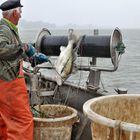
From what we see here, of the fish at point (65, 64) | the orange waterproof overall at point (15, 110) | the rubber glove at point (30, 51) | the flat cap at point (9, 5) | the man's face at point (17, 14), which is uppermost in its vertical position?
the flat cap at point (9, 5)

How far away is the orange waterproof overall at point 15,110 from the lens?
491 centimetres

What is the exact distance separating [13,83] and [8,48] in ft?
1.43

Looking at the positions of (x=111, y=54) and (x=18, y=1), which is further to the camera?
(x=111, y=54)

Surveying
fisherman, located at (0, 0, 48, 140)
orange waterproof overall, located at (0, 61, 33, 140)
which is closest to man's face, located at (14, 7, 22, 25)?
fisherman, located at (0, 0, 48, 140)

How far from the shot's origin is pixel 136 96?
4523 millimetres

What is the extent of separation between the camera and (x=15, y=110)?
4934mm

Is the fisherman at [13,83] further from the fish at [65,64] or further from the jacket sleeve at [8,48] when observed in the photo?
the fish at [65,64]

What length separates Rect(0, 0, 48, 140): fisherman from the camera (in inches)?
192

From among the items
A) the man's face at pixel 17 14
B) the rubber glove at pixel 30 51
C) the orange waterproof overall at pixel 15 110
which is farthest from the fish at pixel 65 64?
the man's face at pixel 17 14

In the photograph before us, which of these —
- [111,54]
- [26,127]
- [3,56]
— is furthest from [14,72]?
[111,54]

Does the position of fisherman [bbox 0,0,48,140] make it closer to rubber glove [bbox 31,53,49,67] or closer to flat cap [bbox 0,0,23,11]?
flat cap [bbox 0,0,23,11]

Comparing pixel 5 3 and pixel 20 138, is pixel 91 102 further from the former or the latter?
pixel 5 3

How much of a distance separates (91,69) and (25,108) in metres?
1.58

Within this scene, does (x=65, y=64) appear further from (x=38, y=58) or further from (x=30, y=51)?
(x=30, y=51)
